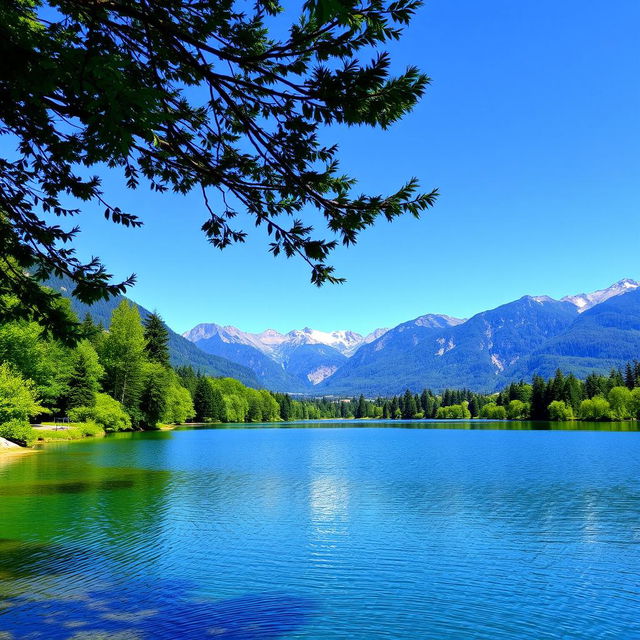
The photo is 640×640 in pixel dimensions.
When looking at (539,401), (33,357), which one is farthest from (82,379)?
(539,401)

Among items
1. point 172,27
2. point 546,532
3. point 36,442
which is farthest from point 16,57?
point 36,442

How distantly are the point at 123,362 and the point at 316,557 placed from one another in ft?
226

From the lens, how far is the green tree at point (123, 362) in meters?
77.1

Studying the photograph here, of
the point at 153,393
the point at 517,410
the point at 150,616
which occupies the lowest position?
the point at 517,410

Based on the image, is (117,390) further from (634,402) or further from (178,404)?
(634,402)

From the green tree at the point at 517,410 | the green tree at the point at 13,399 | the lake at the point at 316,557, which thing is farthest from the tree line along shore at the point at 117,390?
the lake at the point at 316,557

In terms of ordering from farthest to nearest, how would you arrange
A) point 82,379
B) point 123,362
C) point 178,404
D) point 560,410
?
point 560,410, point 178,404, point 123,362, point 82,379

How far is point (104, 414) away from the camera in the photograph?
67.6 m

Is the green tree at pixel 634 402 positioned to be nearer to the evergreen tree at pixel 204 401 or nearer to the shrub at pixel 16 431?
the evergreen tree at pixel 204 401

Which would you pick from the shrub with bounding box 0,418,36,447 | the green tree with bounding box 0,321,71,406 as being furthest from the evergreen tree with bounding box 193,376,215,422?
the shrub with bounding box 0,418,36,447

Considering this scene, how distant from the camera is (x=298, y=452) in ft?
163

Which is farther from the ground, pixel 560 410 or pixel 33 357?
pixel 33 357

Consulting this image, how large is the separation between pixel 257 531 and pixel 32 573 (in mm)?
7031

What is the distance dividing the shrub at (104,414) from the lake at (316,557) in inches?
1540
